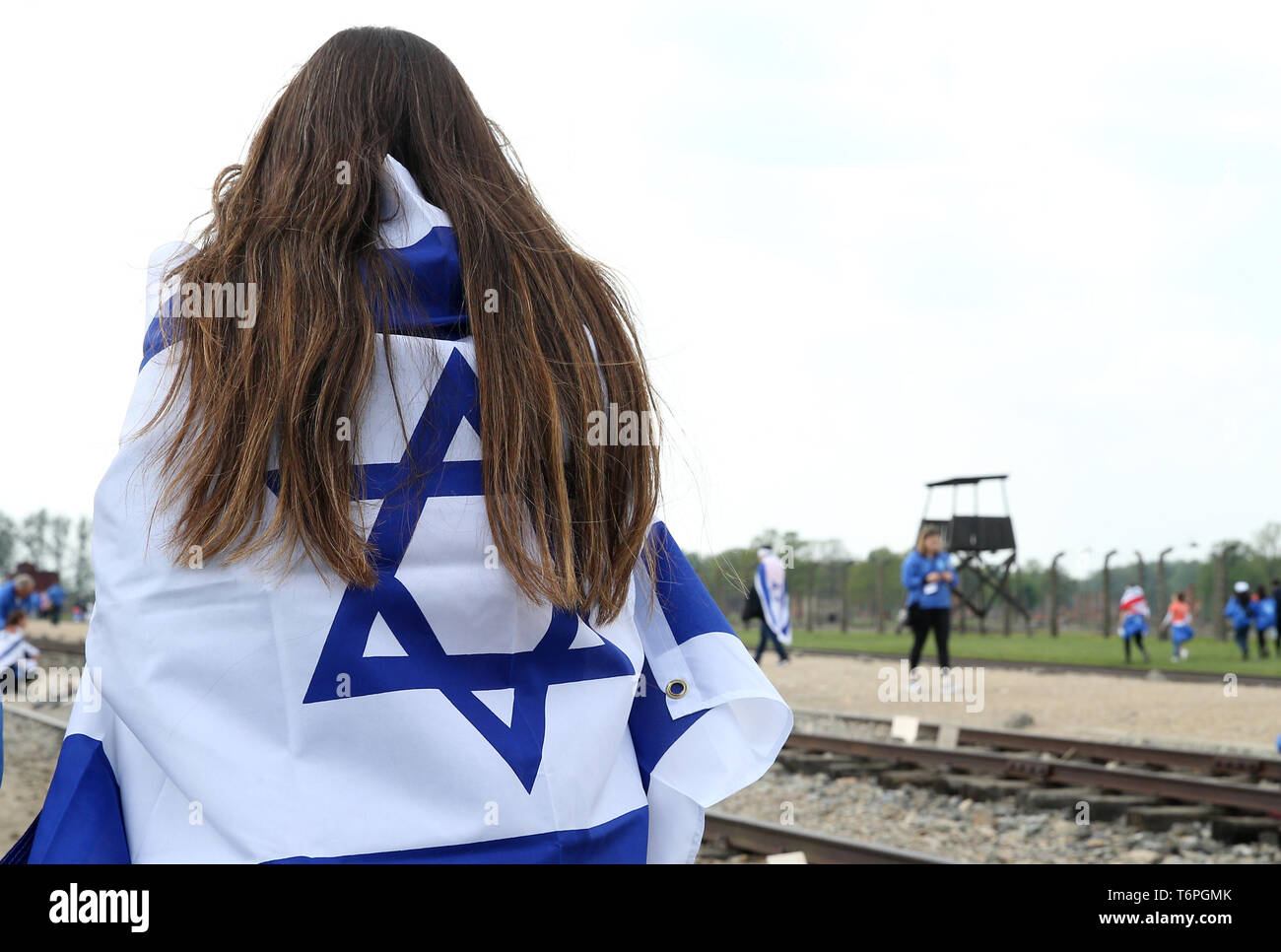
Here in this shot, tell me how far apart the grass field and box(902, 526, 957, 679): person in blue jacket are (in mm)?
6643

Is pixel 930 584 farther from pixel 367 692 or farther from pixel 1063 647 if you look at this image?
pixel 1063 647

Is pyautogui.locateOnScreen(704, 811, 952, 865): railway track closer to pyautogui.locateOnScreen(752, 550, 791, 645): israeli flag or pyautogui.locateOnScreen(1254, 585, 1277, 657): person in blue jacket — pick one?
pyautogui.locateOnScreen(752, 550, 791, 645): israeli flag

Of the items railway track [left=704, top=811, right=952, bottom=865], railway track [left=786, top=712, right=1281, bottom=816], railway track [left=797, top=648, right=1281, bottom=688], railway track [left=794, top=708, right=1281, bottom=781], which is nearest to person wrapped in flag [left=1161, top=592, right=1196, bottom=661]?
railway track [left=797, top=648, right=1281, bottom=688]

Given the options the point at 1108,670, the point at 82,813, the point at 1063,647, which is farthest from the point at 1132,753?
the point at 1063,647

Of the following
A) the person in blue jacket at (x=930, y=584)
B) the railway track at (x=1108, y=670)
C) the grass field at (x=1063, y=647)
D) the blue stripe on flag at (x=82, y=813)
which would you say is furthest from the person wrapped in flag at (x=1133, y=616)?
the blue stripe on flag at (x=82, y=813)

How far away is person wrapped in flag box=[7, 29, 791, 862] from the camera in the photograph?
3.81 ft

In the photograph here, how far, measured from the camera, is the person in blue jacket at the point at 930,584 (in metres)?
11.8

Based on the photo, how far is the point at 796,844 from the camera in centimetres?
577

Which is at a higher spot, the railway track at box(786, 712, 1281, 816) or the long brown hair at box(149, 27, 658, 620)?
the long brown hair at box(149, 27, 658, 620)

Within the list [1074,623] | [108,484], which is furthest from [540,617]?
[1074,623]

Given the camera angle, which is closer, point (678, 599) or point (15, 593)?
point (678, 599)

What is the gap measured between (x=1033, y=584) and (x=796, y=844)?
26565mm
